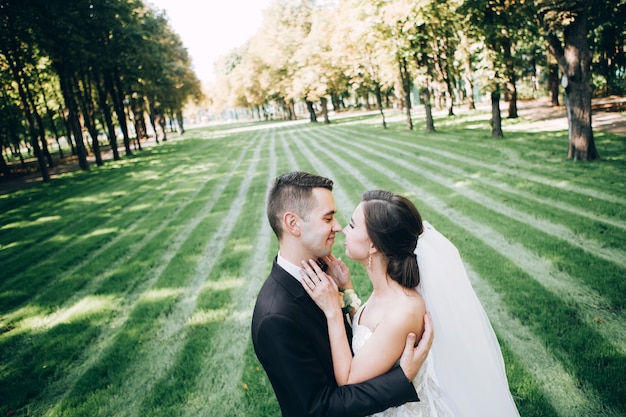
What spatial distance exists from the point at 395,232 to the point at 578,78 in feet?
41.8

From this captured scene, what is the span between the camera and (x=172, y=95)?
40.4m

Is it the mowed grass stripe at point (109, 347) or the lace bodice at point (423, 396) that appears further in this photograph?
the mowed grass stripe at point (109, 347)

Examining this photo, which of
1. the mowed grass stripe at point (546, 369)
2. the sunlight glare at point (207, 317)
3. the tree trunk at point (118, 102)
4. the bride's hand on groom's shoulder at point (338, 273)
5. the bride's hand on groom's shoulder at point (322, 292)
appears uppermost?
the tree trunk at point (118, 102)

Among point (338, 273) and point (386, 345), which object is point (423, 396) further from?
point (338, 273)

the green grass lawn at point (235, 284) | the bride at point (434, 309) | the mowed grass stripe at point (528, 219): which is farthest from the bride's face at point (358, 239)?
the mowed grass stripe at point (528, 219)

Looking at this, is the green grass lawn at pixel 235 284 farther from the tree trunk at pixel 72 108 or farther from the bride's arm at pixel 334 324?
the tree trunk at pixel 72 108

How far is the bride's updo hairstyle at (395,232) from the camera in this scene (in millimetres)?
2393

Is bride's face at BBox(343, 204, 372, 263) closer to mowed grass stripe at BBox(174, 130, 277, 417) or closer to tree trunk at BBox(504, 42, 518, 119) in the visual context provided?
mowed grass stripe at BBox(174, 130, 277, 417)

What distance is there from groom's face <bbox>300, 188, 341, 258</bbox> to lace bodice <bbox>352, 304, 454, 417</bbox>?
2.28 feet

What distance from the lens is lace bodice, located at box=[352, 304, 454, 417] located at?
2.40 metres

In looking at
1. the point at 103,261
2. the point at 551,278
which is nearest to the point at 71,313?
the point at 103,261

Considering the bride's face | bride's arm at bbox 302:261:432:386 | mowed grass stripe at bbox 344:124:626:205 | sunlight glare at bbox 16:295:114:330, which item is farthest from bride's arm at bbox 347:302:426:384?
mowed grass stripe at bbox 344:124:626:205

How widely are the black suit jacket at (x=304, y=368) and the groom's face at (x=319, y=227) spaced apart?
→ 0.36 m

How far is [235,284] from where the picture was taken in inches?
278
